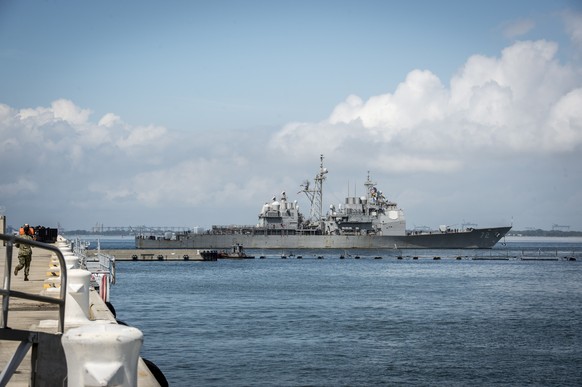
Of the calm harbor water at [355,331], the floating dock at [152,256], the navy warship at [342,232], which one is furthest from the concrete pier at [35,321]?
the navy warship at [342,232]

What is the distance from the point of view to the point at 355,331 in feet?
102

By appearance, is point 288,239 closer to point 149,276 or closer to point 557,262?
point 557,262

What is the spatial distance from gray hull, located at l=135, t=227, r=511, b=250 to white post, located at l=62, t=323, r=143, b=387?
125 m

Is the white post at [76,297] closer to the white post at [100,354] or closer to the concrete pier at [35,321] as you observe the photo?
the concrete pier at [35,321]

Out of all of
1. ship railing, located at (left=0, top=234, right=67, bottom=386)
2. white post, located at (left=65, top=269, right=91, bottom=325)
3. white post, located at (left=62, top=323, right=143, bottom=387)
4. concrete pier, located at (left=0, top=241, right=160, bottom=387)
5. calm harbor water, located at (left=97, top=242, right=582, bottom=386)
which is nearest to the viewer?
white post, located at (left=62, top=323, right=143, bottom=387)

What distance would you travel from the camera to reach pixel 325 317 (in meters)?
35.9

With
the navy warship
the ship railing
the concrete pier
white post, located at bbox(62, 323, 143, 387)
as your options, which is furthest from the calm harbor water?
the navy warship

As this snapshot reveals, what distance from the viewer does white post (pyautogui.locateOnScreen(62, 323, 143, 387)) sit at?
13.8 ft

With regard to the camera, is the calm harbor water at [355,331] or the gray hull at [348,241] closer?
the calm harbor water at [355,331]

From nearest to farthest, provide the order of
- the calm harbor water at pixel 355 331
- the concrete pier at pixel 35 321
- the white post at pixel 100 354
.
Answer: the white post at pixel 100 354, the concrete pier at pixel 35 321, the calm harbor water at pixel 355 331

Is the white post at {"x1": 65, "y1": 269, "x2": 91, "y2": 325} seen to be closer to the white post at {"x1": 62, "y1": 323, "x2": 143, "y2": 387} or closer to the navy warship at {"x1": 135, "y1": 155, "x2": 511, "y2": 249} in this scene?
the white post at {"x1": 62, "y1": 323, "x2": 143, "y2": 387}

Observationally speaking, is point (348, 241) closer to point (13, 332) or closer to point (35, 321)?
point (35, 321)

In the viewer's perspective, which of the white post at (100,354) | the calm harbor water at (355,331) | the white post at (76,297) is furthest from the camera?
the calm harbor water at (355,331)

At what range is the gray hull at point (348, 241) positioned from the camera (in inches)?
5113
